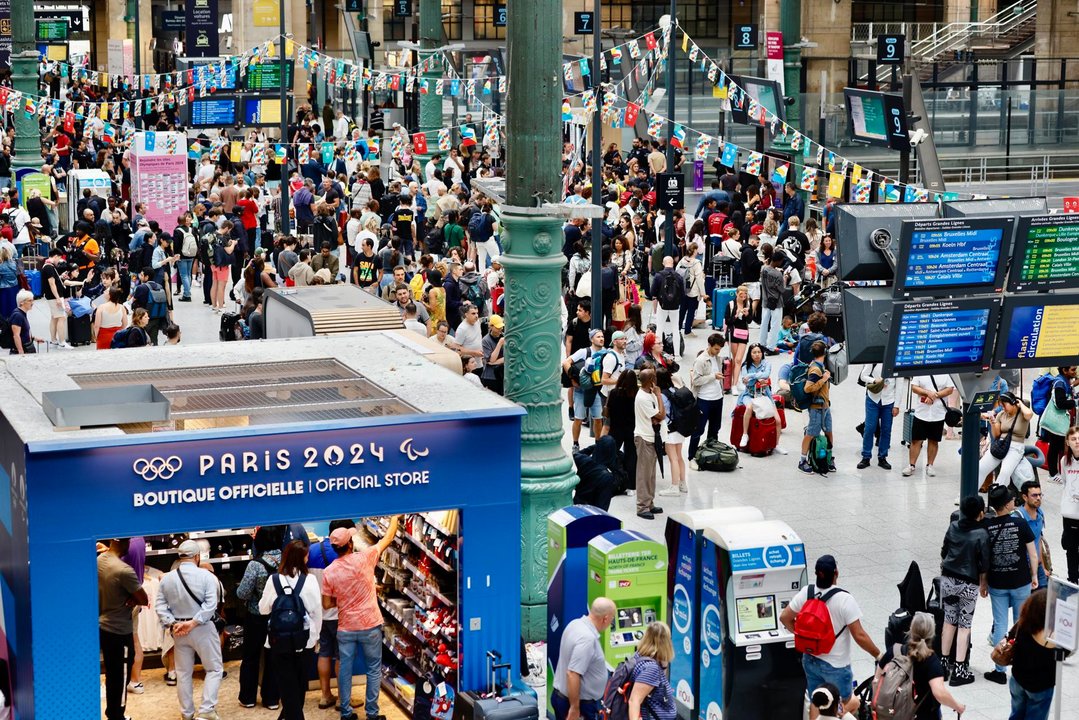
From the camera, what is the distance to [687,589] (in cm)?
1173

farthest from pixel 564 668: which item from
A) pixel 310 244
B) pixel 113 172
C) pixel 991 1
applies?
pixel 991 1

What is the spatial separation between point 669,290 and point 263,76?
2092 centimetres

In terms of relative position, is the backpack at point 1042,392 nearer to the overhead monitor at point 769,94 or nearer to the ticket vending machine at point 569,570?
the ticket vending machine at point 569,570

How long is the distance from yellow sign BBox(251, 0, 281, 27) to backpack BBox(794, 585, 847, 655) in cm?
3705

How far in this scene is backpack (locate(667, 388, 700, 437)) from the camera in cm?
1695

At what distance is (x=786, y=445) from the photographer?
19609 mm

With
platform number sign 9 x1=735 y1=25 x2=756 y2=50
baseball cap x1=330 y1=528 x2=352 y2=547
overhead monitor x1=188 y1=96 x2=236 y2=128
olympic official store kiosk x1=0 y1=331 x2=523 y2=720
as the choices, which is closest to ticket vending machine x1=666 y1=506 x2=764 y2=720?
olympic official store kiosk x1=0 y1=331 x2=523 y2=720

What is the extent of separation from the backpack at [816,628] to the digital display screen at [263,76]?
104 feet

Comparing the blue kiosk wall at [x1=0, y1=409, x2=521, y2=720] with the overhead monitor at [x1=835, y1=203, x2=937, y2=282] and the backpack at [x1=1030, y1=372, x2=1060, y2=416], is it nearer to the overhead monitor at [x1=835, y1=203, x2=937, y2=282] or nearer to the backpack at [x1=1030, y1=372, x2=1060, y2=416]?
the overhead monitor at [x1=835, y1=203, x2=937, y2=282]

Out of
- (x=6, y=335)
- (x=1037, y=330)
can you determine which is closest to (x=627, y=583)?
(x=1037, y=330)

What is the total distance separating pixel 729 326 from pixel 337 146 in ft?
69.9

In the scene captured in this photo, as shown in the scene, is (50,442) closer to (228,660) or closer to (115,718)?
(115,718)

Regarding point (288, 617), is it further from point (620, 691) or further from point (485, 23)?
point (485, 23)

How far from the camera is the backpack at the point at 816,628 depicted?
35.9 ft
